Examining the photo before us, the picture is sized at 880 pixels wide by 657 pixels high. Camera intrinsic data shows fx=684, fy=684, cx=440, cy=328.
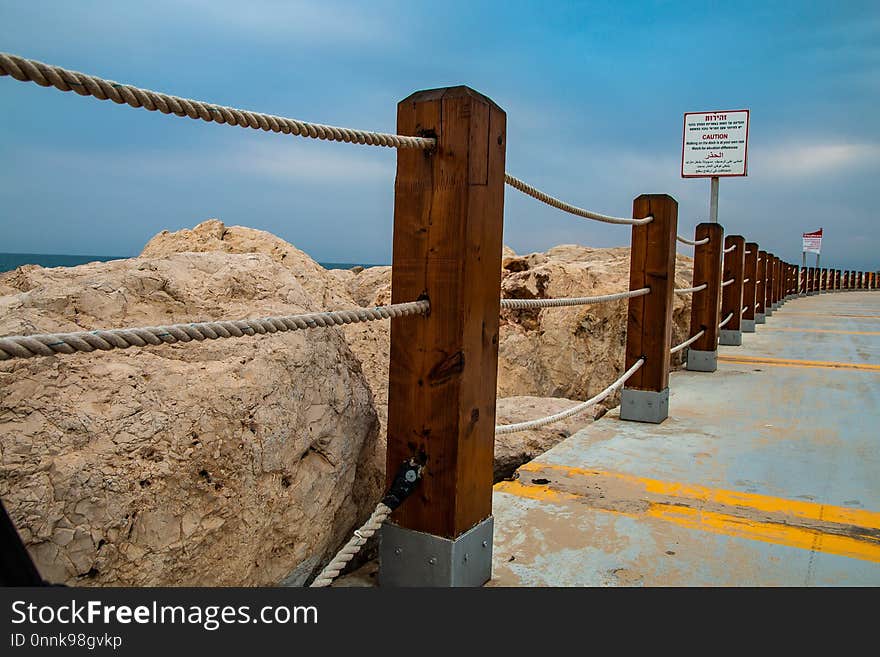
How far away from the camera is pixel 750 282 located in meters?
10.2

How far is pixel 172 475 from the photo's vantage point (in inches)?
69.3

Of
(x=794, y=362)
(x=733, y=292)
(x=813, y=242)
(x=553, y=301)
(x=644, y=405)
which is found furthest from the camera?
(x=813, y=242)

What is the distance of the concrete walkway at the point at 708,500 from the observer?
217 centimetres

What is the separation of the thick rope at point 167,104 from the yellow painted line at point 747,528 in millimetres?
1728

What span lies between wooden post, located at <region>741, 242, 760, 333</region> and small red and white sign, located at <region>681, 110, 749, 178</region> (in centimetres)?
121

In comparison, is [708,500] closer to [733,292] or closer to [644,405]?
[644,405]

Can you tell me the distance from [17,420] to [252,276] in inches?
41.9

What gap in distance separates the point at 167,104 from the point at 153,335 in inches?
15.8

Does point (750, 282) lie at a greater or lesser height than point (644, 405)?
greater

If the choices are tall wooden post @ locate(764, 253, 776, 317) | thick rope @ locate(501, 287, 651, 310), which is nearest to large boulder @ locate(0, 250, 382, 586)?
thick rope @ locate(501, 287, 651, 310)

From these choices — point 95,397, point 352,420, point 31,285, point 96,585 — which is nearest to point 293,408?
point 352,420

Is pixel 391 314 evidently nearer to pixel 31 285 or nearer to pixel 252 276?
pixel 252 276

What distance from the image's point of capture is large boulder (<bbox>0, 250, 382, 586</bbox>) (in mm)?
1601

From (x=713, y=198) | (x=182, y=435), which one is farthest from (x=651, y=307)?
(x=713, y=198)
